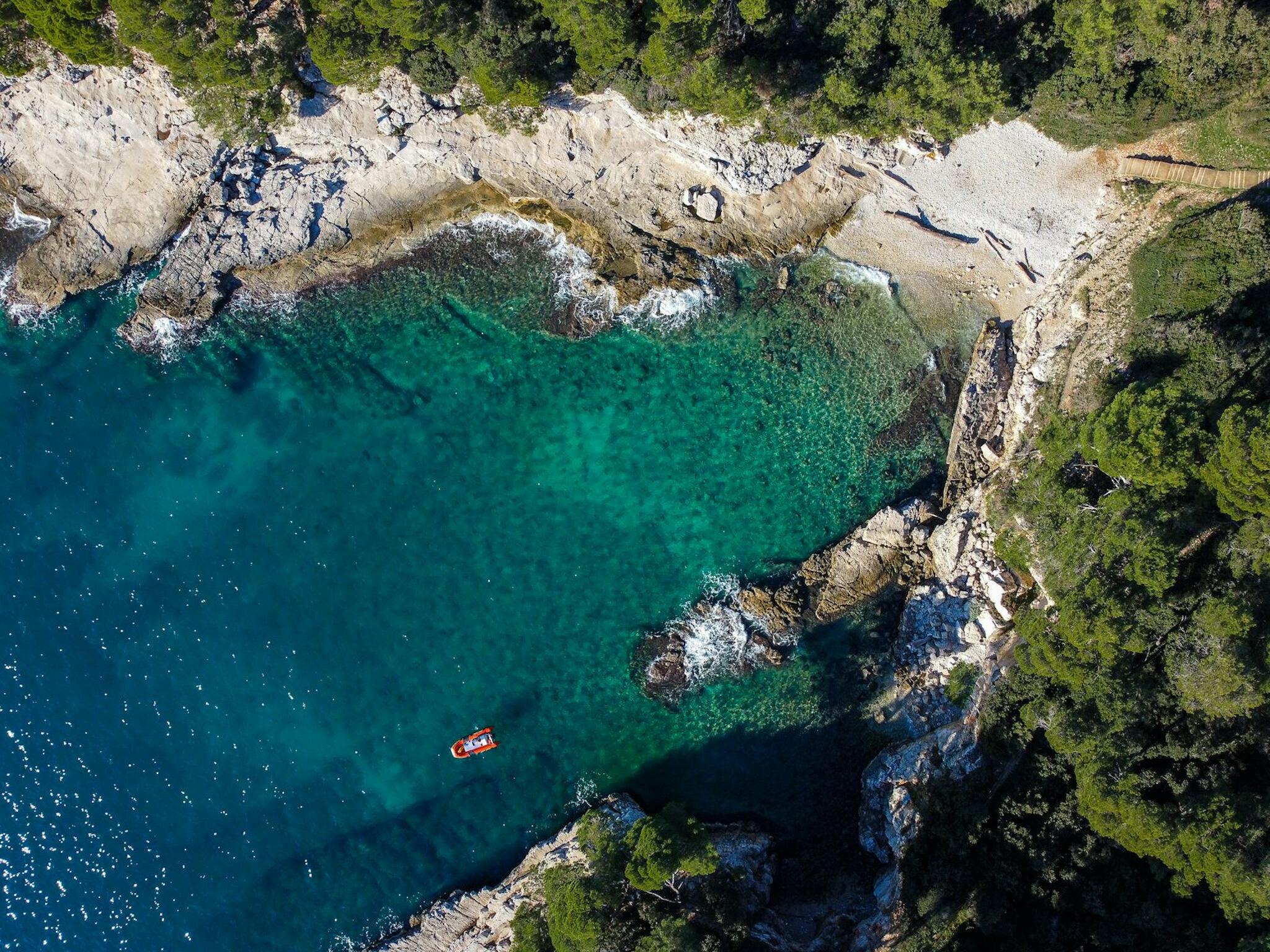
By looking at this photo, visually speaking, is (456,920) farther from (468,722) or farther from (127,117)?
(127,117)

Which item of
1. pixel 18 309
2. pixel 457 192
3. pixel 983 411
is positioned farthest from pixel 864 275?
pixel 18 309

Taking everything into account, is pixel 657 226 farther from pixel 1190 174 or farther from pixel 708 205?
pixel 1190 174

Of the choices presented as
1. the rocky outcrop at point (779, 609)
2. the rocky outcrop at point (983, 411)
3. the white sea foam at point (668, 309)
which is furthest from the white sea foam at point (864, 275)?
the rocky outcrop at point (779, 609)

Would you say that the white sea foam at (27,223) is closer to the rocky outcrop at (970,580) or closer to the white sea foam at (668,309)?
the white sea foam at (668,309)

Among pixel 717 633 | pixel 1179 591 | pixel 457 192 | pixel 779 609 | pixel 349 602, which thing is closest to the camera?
pixel 1179 591

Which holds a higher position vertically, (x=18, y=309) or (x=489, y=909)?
(x=18, y=309)
